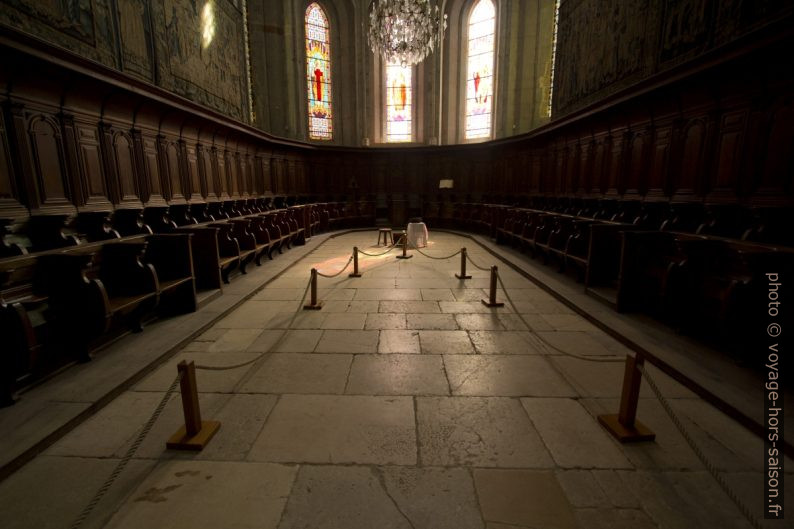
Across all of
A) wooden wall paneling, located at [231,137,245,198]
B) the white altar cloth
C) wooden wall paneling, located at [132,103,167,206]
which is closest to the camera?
wooden wall paneling, located at [132,103,167,206]

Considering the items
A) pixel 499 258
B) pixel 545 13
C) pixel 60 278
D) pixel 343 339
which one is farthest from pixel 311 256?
pixel 545 13

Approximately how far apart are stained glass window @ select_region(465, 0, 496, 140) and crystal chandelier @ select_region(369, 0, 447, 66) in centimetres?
661

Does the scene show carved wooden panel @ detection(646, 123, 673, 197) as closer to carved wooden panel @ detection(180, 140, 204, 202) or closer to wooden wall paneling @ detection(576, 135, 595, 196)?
wooden wall paneling @ detection(576, 135, 595, 196)

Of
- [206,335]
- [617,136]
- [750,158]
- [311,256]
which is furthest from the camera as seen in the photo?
[311,256]

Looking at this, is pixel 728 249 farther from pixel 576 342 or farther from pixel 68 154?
pixel 68 154

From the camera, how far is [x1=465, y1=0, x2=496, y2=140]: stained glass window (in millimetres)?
14414

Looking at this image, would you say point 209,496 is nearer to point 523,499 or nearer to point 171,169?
point 523,499

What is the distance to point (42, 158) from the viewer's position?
13.9 feet

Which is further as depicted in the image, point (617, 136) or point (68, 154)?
point (617, 136)

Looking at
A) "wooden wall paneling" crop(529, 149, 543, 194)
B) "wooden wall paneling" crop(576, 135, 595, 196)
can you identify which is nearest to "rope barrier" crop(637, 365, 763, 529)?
"wooden wall paneling" crop(576, 135, 595, 196)

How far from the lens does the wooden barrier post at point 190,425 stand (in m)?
2.14

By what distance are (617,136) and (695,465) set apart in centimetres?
670

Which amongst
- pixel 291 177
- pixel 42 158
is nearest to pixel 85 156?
pixel 42 158

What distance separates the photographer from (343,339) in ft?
12.5
